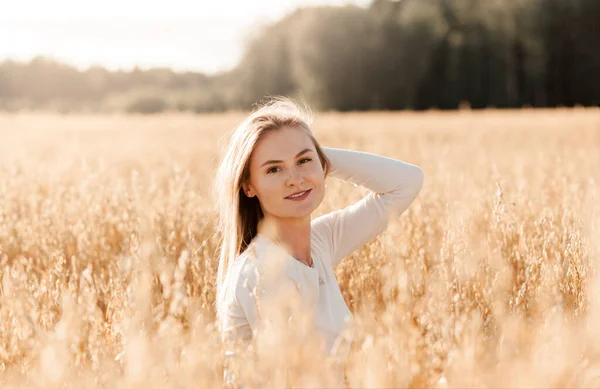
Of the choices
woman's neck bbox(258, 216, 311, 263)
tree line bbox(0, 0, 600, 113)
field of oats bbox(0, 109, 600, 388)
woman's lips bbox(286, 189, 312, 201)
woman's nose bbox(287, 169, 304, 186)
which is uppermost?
tree line bbox(0, 0, 600, 113)

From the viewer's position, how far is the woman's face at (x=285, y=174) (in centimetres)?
209

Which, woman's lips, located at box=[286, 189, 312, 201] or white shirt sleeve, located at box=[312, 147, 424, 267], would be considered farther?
white shirt sleeve, located at box=[312, 147, 424, 267]

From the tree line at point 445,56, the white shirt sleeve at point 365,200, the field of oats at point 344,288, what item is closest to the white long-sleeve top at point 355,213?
the white shirt sleeve at point 365,200

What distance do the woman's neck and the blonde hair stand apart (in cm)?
9

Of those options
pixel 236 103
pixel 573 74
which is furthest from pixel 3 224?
pixel 236 103

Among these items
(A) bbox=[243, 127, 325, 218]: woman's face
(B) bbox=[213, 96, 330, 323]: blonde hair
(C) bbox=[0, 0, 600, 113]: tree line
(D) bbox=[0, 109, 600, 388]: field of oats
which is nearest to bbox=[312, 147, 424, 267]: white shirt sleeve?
(D) bbox=[0, 109, 600, 388]: field of oats

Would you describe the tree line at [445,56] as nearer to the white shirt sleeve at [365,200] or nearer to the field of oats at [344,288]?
the field of oats at [344,288]

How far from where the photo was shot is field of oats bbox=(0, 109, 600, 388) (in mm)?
1254

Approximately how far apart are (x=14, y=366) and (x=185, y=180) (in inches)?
72.0

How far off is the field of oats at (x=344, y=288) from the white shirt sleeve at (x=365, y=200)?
0.34 ft

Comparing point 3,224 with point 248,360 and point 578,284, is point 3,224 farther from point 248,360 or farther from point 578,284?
point 578,284

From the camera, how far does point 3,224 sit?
10.1 feet

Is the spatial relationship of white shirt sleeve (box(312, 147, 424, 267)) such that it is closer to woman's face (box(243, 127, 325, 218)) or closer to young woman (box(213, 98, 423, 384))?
young woman (box(213, 98, 423, 384))

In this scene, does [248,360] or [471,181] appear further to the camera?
[471,181]
